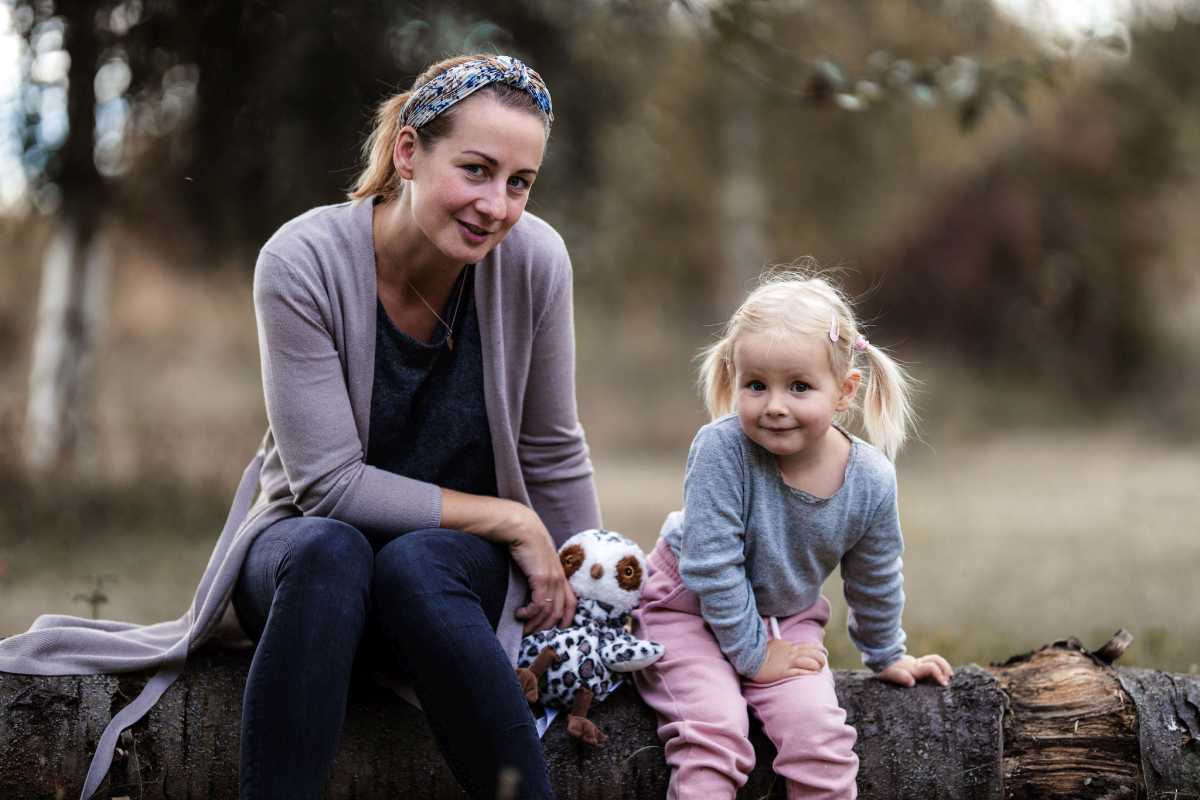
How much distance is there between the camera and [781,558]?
8.41ft

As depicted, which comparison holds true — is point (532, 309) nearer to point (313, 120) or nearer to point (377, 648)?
point (377, 648)

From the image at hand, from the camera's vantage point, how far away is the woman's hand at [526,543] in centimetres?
256

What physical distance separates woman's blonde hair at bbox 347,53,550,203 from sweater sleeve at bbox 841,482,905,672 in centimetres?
110

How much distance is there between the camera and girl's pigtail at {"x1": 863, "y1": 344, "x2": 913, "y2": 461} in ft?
8.71

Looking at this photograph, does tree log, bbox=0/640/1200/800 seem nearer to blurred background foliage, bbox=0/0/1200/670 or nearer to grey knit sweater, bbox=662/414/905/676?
grey knit sweater, bbox=662/414/905/676

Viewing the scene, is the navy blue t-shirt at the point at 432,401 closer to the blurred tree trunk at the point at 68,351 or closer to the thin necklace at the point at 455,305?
the thin necklace at the point at 455,305

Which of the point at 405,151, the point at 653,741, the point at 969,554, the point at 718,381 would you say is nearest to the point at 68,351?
the point at 969,554

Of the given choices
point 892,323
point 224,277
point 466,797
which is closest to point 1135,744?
point 466,797

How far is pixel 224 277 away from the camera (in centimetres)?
748

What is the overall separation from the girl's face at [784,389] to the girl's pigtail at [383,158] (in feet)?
2.85

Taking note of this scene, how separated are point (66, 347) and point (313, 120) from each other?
2.53 m

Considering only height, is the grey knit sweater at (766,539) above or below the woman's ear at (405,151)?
below

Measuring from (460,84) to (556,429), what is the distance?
81 centimetres

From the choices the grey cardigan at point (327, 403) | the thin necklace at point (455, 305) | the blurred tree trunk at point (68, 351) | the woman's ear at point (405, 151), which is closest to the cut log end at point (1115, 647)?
the grey cardigan at point (327, 403)
